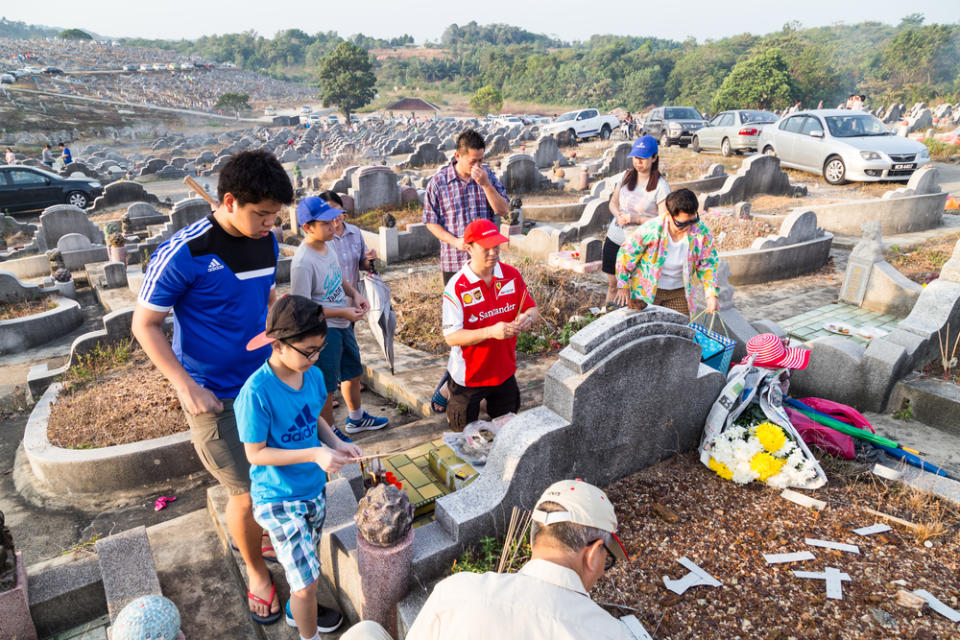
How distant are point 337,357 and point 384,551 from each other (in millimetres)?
1805

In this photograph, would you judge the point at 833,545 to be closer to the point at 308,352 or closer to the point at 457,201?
the point at 308,352

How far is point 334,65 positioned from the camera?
54.3 meters

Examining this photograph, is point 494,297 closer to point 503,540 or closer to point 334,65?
point 503,540

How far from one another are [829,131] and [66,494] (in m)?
15.9

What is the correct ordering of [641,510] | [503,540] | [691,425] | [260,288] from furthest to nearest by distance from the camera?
[691,425] → [641,510] → [503,540] → [260,288]

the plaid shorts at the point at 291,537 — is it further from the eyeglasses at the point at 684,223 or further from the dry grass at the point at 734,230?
the dry grass at the point at 734,230

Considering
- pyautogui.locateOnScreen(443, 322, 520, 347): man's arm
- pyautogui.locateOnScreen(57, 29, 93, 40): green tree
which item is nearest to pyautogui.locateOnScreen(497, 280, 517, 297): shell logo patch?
pyautogui.locateOnScreen(443, 322, 520, 347): man's arm

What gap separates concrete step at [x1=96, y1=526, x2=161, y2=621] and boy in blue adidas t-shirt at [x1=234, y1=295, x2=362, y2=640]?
0.94 meters

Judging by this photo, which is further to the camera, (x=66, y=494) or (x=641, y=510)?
(x=66, y=494)

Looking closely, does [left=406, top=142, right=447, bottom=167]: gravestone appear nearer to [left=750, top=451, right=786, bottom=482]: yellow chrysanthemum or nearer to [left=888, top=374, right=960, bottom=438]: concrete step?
[left=888, top=374, right=960, bottom=438]: concrete step

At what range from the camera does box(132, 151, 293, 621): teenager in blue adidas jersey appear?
255cm

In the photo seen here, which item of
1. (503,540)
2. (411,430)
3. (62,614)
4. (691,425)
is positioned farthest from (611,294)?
(62,614)

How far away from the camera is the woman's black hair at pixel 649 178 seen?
549 centimetres

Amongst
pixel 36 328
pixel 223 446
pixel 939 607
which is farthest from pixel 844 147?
pixel 36 328
